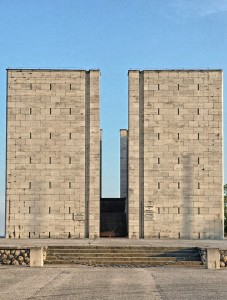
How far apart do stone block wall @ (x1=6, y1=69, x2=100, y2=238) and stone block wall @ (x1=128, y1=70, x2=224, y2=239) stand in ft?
12.1

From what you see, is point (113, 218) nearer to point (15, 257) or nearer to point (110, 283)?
point (15, 257)

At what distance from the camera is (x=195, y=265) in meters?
31.4

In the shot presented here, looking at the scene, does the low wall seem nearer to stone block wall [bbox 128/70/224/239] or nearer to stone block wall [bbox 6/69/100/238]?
stone block wall [bbox 6/69/100/238]

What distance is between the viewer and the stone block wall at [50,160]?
176ft

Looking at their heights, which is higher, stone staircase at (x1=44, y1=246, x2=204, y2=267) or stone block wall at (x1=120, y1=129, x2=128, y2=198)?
stone block wall at (x1=120, y1=129, x2=128, y2=198)

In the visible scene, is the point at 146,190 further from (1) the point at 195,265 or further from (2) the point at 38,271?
(2) the point at 38,271

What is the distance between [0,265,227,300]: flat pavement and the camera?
18938 millimetres

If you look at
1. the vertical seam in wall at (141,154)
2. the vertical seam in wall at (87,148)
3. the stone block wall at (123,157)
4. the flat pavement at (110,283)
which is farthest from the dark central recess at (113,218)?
the flat pavement at (110,283)

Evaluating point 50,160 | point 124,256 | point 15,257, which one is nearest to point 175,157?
point 50,160

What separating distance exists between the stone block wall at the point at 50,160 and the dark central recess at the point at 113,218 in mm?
5154

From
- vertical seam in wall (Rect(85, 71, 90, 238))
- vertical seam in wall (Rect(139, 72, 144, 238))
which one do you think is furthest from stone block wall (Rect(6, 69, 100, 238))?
vertical seam in wall (Rect(139, 72, 144, 238))

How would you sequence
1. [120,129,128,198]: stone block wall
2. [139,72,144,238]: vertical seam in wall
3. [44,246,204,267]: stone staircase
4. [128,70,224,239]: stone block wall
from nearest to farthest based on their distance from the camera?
1. [44,246,204,267]: stone staircase
2. [128,70,224,239]: stone block wall
3. [139,72,144,238]: vertical seam in wall
4. [120,129,128,198]: stone block wall

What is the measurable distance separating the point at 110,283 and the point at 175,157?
32.3 m

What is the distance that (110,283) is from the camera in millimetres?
22406
